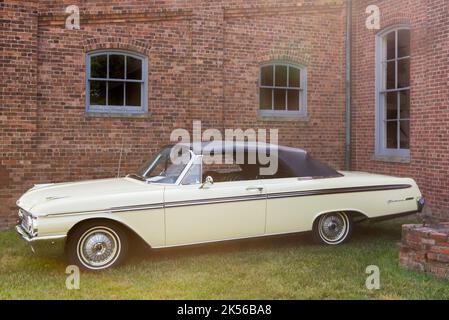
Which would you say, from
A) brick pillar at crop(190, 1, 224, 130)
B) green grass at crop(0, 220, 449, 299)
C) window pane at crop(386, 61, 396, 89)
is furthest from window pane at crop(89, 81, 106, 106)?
window pane at crop(386, 61, 396, 89)

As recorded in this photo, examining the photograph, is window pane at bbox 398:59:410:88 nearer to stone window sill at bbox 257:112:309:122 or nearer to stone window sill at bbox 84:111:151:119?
stone window sill at bbox 257:112:309:122

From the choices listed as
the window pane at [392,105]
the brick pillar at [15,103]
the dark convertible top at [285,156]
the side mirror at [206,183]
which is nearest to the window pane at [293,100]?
the window pane at [392,105]

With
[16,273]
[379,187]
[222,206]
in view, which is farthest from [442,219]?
[16,273]

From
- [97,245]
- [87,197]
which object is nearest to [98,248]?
[97,245]

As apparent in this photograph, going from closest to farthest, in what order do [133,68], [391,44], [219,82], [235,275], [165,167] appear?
[235,275], [165,167], [133,68], [219,82], [391,44]

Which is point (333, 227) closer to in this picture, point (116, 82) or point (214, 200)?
point (214, 200)

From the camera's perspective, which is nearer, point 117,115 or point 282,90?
point 117,115

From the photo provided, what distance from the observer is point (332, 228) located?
289 inches

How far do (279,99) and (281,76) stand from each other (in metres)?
0.51

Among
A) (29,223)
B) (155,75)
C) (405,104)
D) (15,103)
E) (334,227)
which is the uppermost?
(155,75)

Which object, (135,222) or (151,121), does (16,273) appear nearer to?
(135,222)

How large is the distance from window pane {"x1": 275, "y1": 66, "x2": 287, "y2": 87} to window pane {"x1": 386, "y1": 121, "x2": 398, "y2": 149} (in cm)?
235

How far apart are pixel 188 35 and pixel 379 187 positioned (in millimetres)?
5105

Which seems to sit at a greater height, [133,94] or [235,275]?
[133,94]
